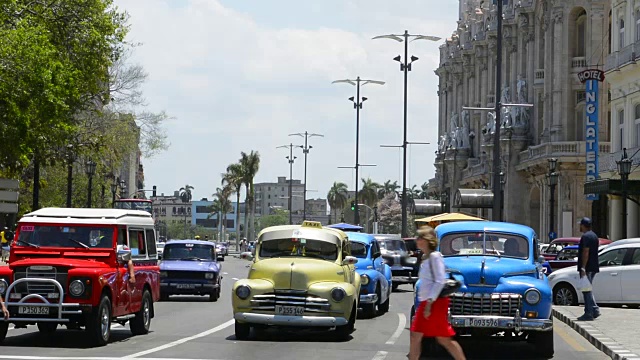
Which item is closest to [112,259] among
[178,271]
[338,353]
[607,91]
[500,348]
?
[338,353]

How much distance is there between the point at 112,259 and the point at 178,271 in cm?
1406

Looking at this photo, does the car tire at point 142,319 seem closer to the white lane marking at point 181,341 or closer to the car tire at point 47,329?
the white lane marking at point 181,341

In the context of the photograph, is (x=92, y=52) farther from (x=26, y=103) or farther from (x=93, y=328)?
(x=93, y=328)

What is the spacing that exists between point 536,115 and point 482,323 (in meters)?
61.0

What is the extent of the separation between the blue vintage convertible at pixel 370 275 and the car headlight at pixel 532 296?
333 inches

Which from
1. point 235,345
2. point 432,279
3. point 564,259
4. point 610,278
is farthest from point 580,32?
point 432,279

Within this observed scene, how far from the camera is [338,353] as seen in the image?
59.3 ft

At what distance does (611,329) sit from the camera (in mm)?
22172

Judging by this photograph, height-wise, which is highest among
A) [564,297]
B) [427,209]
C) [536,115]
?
[536,115]

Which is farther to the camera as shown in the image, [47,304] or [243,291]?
[243,291]

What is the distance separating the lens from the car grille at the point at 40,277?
18359 millimetres

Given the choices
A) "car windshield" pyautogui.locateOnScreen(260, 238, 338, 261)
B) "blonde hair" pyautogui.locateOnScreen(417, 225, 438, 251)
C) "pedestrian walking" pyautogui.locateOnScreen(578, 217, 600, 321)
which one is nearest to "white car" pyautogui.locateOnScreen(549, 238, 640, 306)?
"pedestrian walking" pyautogui.locateOnScreen(578, 217, 600, 321)

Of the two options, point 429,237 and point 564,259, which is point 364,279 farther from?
point 564,259

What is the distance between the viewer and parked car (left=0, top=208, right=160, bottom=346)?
18188mm
